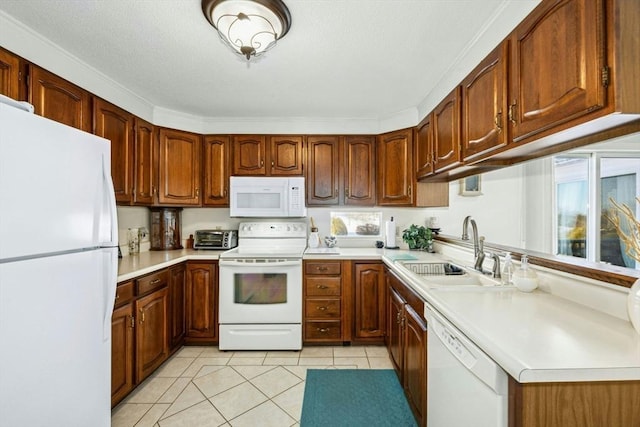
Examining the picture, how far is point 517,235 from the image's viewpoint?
2184mm

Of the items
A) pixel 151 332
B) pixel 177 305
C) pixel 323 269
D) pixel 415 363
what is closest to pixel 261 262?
pixel 323 269

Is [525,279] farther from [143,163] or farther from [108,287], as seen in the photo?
[143,163]

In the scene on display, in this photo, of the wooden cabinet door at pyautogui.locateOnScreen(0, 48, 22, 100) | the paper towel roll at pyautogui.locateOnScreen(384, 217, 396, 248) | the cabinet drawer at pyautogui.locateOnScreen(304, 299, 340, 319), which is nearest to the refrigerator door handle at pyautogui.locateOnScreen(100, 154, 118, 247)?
the wooden cabinet door at pyautogui.locateOnScreen(0, 48, 22, 100)

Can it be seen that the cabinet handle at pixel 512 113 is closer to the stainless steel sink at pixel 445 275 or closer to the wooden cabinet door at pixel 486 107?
the wooden cabinet door at pixel 486 107

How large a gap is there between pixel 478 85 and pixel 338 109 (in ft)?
4.72

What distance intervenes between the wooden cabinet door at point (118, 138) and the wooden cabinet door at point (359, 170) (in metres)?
2.01

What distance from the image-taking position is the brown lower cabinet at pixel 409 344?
60.7 inches

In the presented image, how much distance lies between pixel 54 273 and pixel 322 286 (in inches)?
78.5

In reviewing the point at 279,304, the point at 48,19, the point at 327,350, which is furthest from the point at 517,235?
the point at 48,19

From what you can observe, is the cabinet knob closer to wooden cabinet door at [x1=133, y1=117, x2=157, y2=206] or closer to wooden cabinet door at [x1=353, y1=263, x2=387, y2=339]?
wooden cabinet door at [x1=353, y1=263, x2=387, y2=339]

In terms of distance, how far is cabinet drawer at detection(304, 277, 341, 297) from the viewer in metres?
2.74

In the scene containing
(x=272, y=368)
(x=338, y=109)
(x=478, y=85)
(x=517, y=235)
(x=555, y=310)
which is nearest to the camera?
(x=555, y=310)

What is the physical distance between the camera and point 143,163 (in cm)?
264

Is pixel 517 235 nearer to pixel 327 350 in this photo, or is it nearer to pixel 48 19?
pixel 327 350
